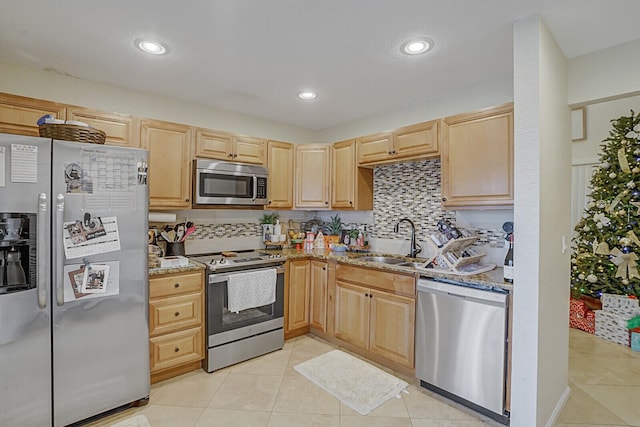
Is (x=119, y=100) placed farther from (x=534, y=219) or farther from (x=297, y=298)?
(x=534, y=219)

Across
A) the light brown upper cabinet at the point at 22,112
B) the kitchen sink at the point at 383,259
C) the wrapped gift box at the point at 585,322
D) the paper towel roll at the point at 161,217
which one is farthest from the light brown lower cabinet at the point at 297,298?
the wrapped gift box at the point at 585,322

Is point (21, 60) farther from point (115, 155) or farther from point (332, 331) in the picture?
point (332, 331)

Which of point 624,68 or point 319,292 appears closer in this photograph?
point 624,68

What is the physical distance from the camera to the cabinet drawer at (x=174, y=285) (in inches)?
94.6

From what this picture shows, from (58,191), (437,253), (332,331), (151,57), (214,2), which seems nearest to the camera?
(214,2)

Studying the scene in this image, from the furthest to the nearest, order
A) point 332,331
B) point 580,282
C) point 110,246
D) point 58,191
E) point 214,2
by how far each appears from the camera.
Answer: point 580,282 < point 332,331 < point 110,246 < point 58,191 < point 214,2

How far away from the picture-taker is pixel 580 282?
3678 millimetres

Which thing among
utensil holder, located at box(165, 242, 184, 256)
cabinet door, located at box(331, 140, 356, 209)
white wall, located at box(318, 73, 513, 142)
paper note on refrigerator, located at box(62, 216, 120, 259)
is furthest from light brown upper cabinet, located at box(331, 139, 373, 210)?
paper note on refrigerator, located at box(62, 216, 120, 259)

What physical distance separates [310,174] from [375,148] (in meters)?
0.85

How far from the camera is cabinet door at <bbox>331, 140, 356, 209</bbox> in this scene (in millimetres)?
3495

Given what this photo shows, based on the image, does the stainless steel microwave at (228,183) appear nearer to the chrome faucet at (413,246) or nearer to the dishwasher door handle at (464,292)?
the chrome faucet at (413,246)

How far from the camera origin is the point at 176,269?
248 centimetres

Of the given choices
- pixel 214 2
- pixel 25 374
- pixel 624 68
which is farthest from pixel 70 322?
pixel 624 68

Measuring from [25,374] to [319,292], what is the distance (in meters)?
2.23
